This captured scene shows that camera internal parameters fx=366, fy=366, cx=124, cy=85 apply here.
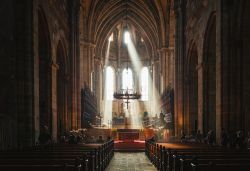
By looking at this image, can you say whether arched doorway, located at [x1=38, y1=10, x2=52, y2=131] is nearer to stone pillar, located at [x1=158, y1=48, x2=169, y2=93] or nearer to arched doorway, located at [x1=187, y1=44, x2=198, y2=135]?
arched doorway, located at [x1=187, y1=44, x2=198, y2=135]

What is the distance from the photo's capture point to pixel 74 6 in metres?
29.5

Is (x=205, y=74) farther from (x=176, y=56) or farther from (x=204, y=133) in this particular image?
(x=176, y=56)

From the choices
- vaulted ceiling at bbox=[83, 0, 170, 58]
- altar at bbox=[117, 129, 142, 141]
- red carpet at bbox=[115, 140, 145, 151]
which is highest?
vaulted ceiling at bbox=[83, 0, 170, 58]

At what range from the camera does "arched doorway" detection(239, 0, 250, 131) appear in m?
17.0

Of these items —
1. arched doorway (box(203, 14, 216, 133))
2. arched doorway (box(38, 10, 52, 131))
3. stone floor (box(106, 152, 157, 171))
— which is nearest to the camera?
stone floor (box(106, 152, 157, 171))

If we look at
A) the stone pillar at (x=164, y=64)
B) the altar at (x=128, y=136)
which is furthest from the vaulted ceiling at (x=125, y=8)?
the altar at (x=128, y=136)

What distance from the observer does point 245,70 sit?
17312 millimetres

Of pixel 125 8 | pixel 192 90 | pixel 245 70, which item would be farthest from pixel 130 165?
pixel 125 8

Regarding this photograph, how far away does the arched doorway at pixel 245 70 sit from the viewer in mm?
17016

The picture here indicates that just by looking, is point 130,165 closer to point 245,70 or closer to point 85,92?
point 245,70

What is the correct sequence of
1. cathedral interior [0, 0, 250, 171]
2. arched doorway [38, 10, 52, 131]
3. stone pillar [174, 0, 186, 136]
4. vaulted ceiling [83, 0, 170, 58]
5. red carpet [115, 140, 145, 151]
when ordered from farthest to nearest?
1. vaulted ceiling [83, 0, 170, 58]
2. stone pillar [174, 0, 186, 136]
3. red carpet [115, 140, 145, 151]
4. arched doorway [38, 10, 52, 131]
5. cathedral interior [0, 0, 250, 171]

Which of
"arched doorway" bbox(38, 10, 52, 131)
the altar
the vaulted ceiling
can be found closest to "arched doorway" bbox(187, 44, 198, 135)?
the altar

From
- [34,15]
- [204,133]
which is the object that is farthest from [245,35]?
[34,15]

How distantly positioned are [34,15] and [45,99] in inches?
255
